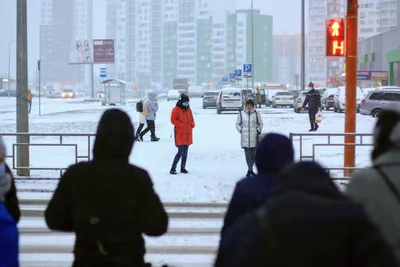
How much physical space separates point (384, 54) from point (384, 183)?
7286 centimetres

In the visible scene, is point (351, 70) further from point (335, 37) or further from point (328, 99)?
point (328, 99)

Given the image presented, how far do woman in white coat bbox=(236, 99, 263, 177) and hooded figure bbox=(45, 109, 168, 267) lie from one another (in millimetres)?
9475

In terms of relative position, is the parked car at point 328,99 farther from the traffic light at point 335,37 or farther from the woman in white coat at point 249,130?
the traffic light at point 335,37

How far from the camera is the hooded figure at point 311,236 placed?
2.21 metres

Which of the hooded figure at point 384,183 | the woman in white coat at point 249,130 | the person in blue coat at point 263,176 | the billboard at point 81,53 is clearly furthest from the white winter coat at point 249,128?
the billboard at point 81,53

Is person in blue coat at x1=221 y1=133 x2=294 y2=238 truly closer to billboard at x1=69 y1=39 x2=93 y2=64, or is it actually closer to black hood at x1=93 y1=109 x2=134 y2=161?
black hood at x1=93 y1=109 x2=134 y2=161

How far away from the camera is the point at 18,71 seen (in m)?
13.6

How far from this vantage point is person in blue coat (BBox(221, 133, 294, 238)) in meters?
3.54

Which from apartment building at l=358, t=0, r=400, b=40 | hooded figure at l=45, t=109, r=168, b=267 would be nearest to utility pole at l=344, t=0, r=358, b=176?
hooded figure at l=45, t=109, r=168, b=267

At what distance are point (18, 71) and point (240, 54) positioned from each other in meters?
168

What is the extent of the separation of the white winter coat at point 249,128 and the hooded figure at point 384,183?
974cm

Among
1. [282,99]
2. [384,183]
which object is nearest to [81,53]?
[282,99]

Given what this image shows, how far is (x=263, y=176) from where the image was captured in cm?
369

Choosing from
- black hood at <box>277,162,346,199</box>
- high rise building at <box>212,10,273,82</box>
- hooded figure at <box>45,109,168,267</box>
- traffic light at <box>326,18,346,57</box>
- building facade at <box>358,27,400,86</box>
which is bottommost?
hooded figure at <box>45,109,168,267</box>
